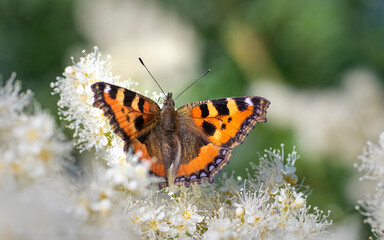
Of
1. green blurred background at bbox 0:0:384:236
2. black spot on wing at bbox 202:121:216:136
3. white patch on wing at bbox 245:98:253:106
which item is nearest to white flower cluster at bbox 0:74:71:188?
black spot on wing at bbox 202:121:216:136

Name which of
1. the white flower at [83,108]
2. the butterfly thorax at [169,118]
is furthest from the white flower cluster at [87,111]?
the butterfly thorax at [169,118]

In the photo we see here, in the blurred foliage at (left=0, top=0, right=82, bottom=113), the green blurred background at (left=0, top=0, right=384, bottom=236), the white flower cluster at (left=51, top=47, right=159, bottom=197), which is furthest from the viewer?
the blurred foliage at (left=0, top=0, right=82, bottom=113)

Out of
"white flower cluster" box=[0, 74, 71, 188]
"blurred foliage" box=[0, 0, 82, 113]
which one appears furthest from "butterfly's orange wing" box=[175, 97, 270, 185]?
"blurred foliage" box=[0, 0, 82, 113]

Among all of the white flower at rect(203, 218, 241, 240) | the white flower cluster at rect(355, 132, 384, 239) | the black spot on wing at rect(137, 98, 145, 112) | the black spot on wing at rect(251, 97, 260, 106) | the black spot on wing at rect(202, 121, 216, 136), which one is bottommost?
the white flower cluster at rect(355, 132, 384, 239)

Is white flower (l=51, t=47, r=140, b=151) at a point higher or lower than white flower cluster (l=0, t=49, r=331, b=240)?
higher

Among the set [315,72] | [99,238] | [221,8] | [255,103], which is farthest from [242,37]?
[99,238]

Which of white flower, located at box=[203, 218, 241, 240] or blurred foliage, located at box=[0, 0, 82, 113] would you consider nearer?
white flower, located at box=[203, 218, 241, 240]

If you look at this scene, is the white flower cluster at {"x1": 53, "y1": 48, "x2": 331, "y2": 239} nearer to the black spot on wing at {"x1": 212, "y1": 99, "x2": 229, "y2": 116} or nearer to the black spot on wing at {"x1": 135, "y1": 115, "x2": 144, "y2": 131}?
the black spot on wing at {"x1": 135, "y1": 115, "x2": 144, "y2": 131}

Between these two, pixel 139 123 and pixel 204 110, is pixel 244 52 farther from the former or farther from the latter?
pixel 139 123

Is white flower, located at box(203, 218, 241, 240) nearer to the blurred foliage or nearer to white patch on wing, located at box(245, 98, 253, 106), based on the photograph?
white patch on wing, located at box(245, 98, 253, 106)

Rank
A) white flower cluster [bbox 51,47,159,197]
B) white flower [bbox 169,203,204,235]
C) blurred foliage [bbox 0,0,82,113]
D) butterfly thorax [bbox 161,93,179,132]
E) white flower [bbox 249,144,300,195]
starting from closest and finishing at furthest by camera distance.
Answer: white flower [bbox 169,203,204,235], white flower cluster [bbox 51,47,159,197], white flower [bbox 249,144,300,195], butterfly thorax [bbox 161,93,179,132], blurred foliage [bbox 0,0,82,113]
